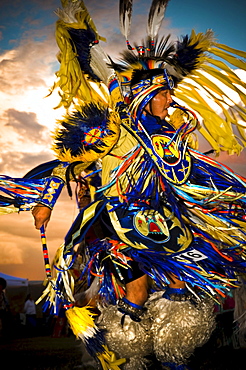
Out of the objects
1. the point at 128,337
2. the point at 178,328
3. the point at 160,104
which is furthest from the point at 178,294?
the point at 160,104

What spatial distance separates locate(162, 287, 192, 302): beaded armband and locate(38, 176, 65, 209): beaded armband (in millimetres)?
751

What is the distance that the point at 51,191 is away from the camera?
Answer: 2227 mm

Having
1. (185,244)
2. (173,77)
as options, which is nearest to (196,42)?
(173,77)

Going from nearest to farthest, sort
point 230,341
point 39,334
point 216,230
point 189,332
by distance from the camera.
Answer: point 189,332
point 216,230
point 230,341
point 39,334

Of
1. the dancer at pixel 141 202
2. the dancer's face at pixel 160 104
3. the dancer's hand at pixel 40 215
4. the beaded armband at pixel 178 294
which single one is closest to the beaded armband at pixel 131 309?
the dancer at pixel 141 202

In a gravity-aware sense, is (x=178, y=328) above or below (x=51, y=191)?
below

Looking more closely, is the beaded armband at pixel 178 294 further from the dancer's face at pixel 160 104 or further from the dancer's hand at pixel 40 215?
the dancer's face at pixel 160 104

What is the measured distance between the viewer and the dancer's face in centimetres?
226

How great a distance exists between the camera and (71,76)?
232cm

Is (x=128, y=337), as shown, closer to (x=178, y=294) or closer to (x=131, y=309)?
(x=131, y=309)

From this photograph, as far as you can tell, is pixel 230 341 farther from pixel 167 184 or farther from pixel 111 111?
pixel 111 111

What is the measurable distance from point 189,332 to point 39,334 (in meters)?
4.20

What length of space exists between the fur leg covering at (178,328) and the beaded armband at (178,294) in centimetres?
3

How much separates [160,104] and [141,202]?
0.55 meters
